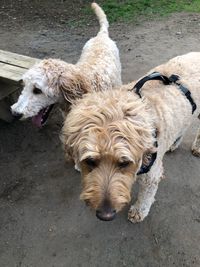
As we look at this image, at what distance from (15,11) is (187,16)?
414cm

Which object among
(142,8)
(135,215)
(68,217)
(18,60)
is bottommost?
(68,217)

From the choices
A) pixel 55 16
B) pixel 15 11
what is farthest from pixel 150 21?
pixel 15 11

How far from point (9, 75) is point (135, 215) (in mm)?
2276

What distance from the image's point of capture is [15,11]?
892 cm

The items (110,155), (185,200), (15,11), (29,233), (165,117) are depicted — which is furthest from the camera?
(15,11)

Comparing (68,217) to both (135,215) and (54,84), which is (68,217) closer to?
(135,215)

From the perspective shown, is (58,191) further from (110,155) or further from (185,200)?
(110,155)

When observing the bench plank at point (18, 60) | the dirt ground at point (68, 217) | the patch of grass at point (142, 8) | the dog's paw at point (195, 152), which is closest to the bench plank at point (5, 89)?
the bench plank at point (18, 60)

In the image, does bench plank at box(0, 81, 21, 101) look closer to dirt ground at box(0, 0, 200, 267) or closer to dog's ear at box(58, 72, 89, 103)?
dirt ground at box(0, 0, 200, 267)

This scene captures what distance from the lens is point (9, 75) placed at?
4512 millimetres

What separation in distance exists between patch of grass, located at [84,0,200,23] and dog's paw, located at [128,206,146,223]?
553 centimetres

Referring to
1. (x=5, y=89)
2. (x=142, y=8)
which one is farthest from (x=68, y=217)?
(x=142, y=8)

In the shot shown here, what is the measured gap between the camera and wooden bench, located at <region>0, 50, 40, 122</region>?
450 centimetres

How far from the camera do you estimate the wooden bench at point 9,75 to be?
177 inches
